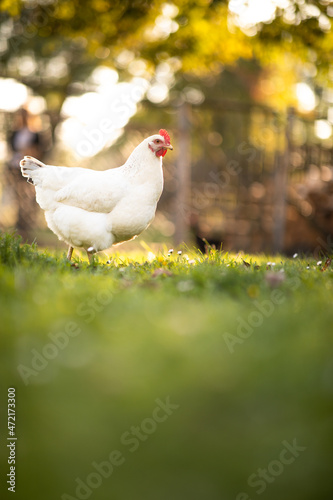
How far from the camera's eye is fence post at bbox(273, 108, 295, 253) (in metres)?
8.96

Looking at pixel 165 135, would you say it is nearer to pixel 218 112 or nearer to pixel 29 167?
pixel 29 167

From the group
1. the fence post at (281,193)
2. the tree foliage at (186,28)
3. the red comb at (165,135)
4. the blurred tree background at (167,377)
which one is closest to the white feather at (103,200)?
the red comb at (165,135)

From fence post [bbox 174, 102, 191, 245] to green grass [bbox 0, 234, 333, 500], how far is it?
610cm

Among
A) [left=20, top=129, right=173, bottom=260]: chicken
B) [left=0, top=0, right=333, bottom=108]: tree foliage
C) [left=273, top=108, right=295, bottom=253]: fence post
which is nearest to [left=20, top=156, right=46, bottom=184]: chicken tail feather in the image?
[left=20, top=129, right=173, bottom=260]: chicken

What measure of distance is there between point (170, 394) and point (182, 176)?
7.13 m

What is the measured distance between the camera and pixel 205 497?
1.36 m

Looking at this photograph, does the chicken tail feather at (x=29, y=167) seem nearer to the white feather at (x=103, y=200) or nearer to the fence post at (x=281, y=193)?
the white feather at (x=103, y=200)

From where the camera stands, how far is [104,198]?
4098mm

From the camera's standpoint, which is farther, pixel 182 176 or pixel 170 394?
pixel 182 176

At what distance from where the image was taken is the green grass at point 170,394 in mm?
1395

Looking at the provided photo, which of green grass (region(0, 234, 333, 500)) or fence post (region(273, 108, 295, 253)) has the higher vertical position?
green grass (region(0, 234, 333, 500))

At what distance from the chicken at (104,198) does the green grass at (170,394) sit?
1863 millimetres

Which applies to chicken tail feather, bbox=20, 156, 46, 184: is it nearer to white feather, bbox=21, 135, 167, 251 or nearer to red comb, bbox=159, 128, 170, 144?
white feather, bbox=21, 135, 167, 251

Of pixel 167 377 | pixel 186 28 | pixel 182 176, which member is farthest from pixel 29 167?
pixel 186 28
